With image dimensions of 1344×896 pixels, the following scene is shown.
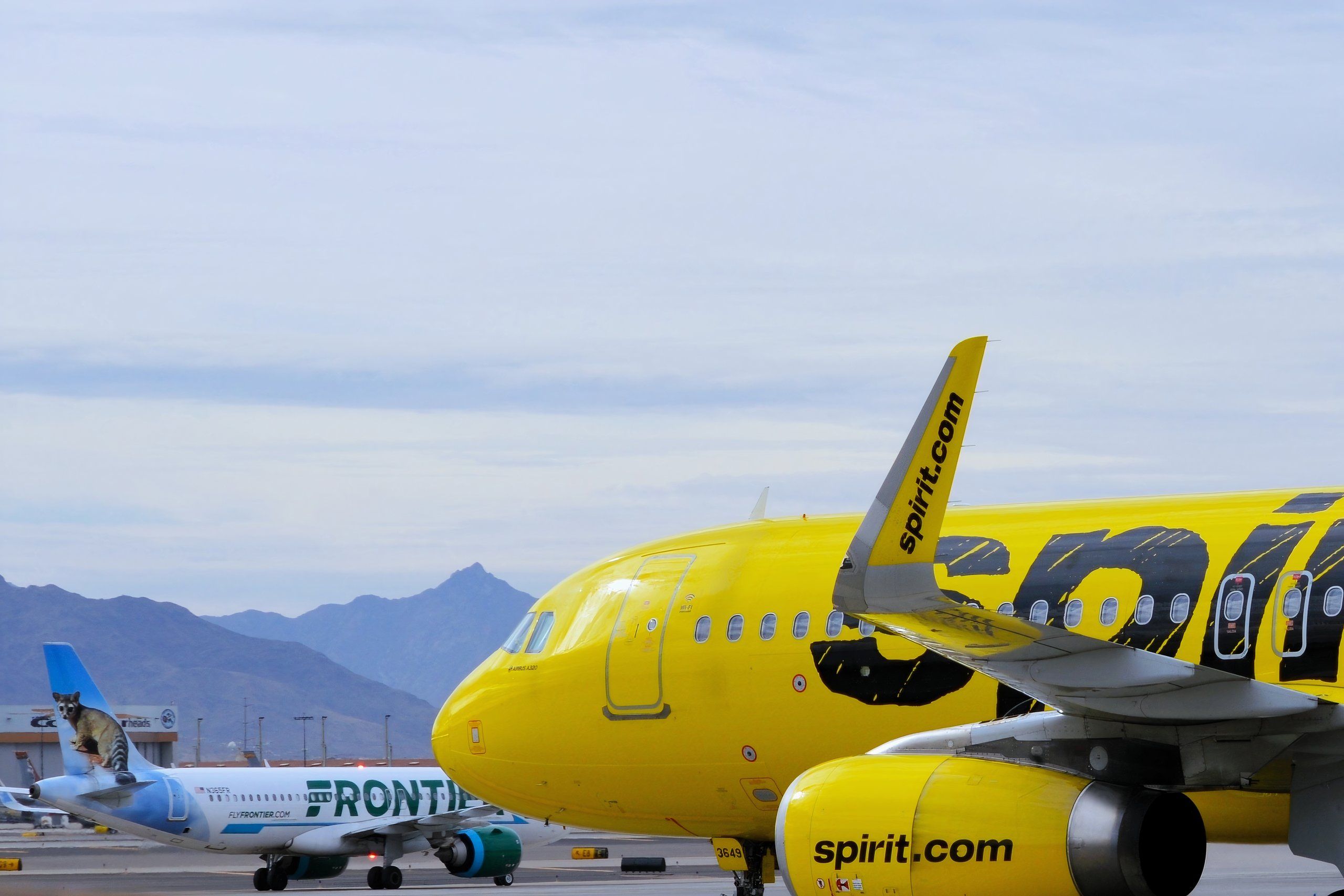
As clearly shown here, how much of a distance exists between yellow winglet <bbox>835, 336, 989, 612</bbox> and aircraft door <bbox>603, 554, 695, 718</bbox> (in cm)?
519

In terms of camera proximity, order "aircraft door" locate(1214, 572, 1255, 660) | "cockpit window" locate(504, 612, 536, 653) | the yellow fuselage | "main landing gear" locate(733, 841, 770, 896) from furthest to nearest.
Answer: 1. "cockpit window" locate(504, 612, 536, 653)
2. "main landing gear" locate(733, 841, 770, 896)
3. the yellow fuselage
4. "aircraft door" locate(1214, 572, 1255, 660)

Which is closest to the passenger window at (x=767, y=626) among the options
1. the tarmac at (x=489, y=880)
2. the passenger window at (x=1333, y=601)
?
the passenger window at (x=1333, y=601)

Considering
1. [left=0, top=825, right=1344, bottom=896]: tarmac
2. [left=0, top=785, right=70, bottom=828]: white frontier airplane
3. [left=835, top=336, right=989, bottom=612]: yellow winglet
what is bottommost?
[left=0, top=785, right=70, bottom=828]: white frontier airplane

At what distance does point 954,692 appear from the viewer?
12336 millimetres

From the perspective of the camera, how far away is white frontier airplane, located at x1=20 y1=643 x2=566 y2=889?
40281 millimetres

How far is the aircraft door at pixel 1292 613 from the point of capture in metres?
11.1

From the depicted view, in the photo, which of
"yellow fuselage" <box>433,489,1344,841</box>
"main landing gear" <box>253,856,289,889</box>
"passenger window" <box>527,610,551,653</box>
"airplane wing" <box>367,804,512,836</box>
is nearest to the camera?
"yellow fuselage" <box>433,489,1344,841</box>

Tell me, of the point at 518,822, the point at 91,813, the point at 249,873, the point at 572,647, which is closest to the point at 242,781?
the point at 91,813

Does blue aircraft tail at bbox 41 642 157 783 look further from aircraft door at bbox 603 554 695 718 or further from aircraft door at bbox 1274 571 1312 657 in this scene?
aircraft door at bbox 1274 571 1312 657

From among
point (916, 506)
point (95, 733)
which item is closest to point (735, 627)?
point (916, 506)

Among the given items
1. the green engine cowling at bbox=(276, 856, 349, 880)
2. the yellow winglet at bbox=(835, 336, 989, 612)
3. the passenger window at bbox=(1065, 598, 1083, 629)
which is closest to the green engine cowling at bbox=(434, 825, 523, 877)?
the green engine cowling at bbox=(276, 856, 349, 880)

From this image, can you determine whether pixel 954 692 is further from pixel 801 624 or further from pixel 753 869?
pixel 753 869

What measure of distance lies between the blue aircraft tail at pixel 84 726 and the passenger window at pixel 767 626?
29.9m

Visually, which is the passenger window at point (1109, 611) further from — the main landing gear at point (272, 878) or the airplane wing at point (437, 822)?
the main landing gear at point (272, 878)
